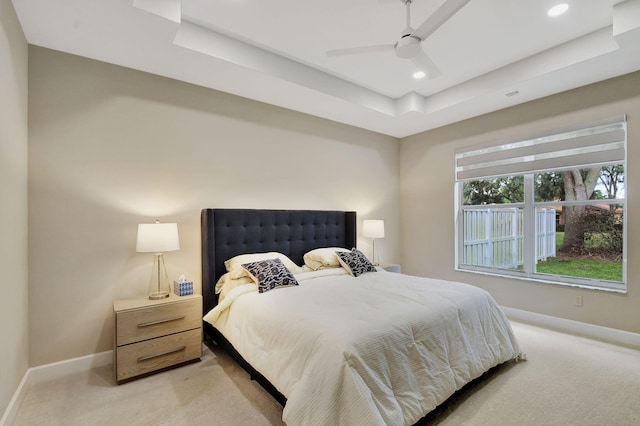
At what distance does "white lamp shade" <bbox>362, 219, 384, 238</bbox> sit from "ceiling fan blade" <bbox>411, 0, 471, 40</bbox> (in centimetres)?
257

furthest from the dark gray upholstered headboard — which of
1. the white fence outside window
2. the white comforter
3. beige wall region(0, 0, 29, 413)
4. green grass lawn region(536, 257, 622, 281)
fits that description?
green grass lawn region(536, 257, 622, 281)

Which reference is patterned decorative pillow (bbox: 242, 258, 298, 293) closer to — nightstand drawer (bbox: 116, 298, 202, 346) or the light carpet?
nightstand drawer (bbox: 116, 298, 202, 346)

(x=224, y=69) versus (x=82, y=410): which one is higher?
(x=224, y=69)

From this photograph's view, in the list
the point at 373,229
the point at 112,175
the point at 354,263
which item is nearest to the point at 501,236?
the point at 373,229

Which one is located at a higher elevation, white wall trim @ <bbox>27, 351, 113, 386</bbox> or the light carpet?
white wall trim @ <bbox>27, 351, 113, 386</bbox>

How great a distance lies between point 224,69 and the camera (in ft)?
9.00

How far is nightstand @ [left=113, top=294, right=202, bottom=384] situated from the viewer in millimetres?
2260

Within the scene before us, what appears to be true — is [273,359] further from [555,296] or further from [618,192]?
[618,192]

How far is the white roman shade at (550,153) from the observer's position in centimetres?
307

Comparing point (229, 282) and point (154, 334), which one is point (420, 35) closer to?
point (229, 282)

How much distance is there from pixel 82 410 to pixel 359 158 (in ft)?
13.0

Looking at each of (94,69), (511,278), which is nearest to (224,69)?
(94,69)

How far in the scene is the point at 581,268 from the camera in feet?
11.2

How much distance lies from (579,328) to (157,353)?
4160 millimetres
